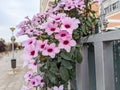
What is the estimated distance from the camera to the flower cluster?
149 cm

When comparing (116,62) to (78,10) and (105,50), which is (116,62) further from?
(78,10)

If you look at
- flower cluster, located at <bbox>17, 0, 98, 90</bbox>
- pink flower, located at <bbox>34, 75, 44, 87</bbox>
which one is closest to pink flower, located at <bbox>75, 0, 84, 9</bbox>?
flower cluster, located at <bbox>17, 0, 98, 90</bbox>

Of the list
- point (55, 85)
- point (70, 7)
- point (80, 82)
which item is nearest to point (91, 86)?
point (80, 82)

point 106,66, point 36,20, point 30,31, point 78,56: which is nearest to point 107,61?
point 106,66

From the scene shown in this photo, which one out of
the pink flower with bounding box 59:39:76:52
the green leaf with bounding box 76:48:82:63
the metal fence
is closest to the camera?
the metal fence

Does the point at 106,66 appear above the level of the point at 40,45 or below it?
below

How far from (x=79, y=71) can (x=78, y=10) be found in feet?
1.27

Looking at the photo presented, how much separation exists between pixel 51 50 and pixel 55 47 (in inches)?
1.1

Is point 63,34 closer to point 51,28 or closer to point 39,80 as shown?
point 51,28

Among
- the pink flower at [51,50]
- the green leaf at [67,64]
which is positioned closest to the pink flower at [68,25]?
the pink flower at [51,50]

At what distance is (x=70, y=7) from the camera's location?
175 centimetres

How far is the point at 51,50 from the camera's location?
151cm

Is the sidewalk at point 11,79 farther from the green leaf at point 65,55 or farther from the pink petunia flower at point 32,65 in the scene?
the green leaf at point 65,55

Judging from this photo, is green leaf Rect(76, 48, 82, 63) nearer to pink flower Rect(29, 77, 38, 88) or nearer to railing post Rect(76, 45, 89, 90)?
railing post Rect(76, 45, 89, 90)
